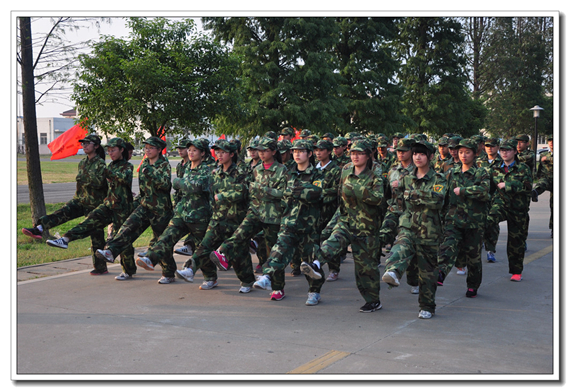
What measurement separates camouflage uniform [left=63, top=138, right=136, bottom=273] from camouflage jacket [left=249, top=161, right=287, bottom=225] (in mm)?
2070

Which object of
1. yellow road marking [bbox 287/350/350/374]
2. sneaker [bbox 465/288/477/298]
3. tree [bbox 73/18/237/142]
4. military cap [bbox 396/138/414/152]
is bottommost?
yellow road marking [bbox 287/350/350/374]

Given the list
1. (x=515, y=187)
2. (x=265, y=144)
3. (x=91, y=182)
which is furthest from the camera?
(x=91, y=182)

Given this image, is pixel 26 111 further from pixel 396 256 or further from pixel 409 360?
pixel 409 360

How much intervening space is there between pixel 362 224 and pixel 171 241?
101 inches

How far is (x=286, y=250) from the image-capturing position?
6.96 m

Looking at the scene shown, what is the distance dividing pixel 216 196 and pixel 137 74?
4916mm

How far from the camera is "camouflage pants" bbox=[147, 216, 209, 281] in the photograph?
7.59 meters

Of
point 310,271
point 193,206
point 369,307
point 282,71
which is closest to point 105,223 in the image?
point 193,206

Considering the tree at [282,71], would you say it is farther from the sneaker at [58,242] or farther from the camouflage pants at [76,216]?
the sneaker at [58,242]

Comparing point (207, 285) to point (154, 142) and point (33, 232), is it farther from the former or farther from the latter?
point (33, 232)

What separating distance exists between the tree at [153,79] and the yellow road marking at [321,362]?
7.63 metres

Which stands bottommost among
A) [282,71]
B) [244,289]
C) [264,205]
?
[244,289]

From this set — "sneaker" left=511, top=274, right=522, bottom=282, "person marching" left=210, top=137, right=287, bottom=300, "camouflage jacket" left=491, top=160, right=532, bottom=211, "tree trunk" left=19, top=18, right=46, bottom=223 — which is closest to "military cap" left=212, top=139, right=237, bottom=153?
"person marching" left=210, top=137, right=287, bottom=300

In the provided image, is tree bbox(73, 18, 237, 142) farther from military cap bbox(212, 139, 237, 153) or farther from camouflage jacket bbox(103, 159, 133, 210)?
military cap bbox(212, 139, 237, 153)
